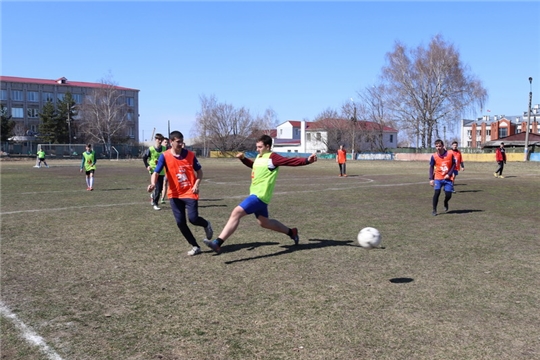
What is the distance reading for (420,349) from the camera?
163 inches

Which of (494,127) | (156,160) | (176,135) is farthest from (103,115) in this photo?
(494,127)

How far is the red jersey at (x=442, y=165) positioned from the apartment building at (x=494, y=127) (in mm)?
119553

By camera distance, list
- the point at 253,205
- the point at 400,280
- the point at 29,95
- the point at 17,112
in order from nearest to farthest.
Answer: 1. the point at 400,280
2. the point at 253,205
3. the point at 17,112
4. the point at 29,95

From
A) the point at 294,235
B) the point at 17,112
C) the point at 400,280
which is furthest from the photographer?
the point at 17,112

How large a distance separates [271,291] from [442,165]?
27.8 ft

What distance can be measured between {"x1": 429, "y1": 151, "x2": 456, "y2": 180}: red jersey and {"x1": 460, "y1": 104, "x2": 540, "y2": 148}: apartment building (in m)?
120

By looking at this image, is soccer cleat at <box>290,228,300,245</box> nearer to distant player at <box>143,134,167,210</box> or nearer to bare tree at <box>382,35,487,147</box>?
distant player at <box>143,134,167,210</box>

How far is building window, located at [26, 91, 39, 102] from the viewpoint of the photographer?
10575 centimetres

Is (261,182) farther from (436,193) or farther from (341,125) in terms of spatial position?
(341,125)

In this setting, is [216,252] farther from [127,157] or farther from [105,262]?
[127,157]

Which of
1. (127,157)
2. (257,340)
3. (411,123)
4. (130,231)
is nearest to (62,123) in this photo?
(127,157)

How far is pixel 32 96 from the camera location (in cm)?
10656

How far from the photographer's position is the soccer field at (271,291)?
13.9ft

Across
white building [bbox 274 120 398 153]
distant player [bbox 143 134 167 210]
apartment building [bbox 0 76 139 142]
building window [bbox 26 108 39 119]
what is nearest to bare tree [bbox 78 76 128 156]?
apartment building [bbox 0 76 139 142]
